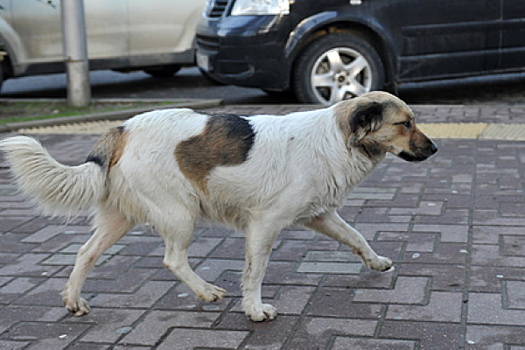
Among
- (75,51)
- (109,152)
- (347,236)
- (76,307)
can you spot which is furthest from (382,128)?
(75,51)

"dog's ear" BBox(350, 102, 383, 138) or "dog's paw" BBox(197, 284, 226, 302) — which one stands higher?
"dog's ear" BBox(350, 102, 383, 138)

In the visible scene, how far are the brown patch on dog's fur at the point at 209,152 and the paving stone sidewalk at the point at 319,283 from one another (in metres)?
0.68

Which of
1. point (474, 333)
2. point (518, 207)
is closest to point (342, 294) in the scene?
point (474, 333)

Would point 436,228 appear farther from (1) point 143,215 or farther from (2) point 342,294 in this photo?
(1) point 143,215

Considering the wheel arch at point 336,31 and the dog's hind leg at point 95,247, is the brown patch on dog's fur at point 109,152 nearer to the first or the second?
the dog's hind leg at point 95,247

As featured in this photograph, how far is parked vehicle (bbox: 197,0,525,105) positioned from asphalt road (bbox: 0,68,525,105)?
68 cm

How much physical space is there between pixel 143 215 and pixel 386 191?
8.49 feet

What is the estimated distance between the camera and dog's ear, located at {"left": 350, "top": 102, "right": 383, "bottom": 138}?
4.03m

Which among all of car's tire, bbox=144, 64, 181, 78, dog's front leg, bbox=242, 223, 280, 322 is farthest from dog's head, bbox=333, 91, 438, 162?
car's tire, bbox=144, 64, 181, 78

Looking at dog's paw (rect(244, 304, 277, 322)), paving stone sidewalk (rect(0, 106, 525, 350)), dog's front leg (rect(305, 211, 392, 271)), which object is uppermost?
dog's front leg (rect(305, 211, 392, 271))

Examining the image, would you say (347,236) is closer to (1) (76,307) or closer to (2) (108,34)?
(1) (76,307)

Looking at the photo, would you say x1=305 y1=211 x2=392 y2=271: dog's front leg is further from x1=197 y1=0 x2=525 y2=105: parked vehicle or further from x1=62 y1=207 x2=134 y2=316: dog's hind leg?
x1=197 y1=0 x2=525 y2=105: parked vehicle

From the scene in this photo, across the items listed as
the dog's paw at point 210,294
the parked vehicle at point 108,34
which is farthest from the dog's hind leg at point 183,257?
the parked vehicle at point 108,34

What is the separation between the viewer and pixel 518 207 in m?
5.70
